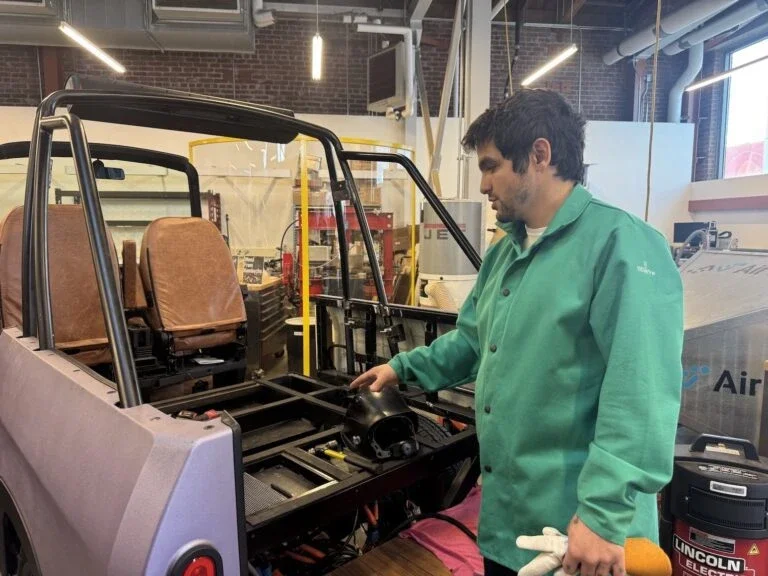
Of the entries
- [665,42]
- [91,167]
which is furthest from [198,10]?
[665,42]

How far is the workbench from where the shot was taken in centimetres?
173

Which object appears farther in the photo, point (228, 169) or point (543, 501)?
point (228, 169)

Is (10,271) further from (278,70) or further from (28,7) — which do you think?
(278,70)

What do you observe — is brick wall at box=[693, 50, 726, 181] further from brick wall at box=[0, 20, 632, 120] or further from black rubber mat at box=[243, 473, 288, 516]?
black rubber mat at box=[243, 473, 288, 516]

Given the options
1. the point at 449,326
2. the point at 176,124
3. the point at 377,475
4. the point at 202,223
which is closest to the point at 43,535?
the point at 377,475

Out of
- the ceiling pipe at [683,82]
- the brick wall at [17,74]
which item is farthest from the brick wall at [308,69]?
the ceiling pipe at [683,82]

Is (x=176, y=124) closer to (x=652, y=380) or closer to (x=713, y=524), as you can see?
(x=652, y=380)

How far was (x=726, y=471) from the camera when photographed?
5.71ft

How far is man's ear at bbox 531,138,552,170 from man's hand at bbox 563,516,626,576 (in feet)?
2.55

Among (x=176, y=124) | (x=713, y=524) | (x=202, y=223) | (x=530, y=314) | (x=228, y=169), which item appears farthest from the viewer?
(x=228, y=169)

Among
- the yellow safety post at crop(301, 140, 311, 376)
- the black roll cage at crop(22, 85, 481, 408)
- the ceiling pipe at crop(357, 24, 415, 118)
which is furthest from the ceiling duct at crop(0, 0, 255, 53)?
the black roll cage at crop(22, 85, 481, 408)

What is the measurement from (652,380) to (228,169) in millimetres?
6811

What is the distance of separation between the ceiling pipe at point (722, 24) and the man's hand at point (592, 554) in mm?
8674

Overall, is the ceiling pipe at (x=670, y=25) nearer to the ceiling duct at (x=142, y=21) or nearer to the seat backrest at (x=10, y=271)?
the ceiling duct at (x=142, y=21)
